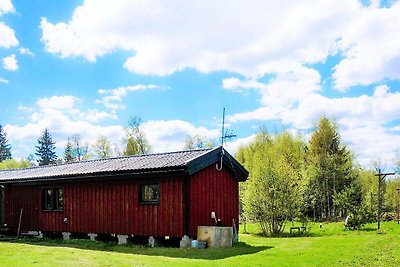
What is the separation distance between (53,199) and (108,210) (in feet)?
13.6

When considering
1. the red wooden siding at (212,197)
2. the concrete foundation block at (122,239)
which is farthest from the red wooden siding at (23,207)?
the red wooden siding at (212,197)

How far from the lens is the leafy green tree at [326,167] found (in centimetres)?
3881

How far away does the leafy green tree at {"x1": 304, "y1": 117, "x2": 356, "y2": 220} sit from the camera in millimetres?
38812

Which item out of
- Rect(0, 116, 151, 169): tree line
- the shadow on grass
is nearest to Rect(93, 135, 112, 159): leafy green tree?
Rect(0, 116, 151, 169): tree line

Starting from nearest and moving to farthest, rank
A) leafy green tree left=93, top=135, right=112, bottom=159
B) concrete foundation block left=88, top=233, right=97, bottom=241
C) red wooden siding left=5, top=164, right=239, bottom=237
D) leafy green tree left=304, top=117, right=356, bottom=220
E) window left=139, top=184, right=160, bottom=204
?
1. red wooden siding left=5, top=164, right=239, bottom=237
2. window left=139, top=184, right=160, bottom=204
3. concrete foundation block left=88, top=233, right=97, bottom=241
4. leafy green tree left=304, top=117, right=356, bottom=220
5. leafy green tree left=93, top=135, right=112, bottom=159

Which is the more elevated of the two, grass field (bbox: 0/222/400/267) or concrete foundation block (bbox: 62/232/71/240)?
grass field (bbox: 0/222/400/267)

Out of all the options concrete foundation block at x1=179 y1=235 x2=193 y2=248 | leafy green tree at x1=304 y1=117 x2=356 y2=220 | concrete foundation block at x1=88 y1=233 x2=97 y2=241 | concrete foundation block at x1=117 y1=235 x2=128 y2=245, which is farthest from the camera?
leafy green tree at x1=304 y1=117 x2=356 y2=220

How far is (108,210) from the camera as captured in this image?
18.9 metres

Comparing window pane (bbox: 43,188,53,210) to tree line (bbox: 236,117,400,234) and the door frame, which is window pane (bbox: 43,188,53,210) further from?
tree line (bbox: 236,117,400,234)

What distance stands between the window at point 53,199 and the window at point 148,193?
5098 mm

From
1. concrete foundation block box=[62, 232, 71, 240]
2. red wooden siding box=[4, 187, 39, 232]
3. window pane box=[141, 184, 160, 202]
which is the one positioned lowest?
concrete foundation block box=[62, 232, 71, 240]

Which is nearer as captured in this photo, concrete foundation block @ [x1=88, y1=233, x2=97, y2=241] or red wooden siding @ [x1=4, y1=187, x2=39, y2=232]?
concrete foundation block @ [x1=88, y1=233, x2=97, y2=241]

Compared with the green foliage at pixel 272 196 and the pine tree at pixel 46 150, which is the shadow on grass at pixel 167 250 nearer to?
the green foliage at pixel 272 196

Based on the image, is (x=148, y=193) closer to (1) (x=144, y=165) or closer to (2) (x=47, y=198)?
(1) (x=144, y=165)
